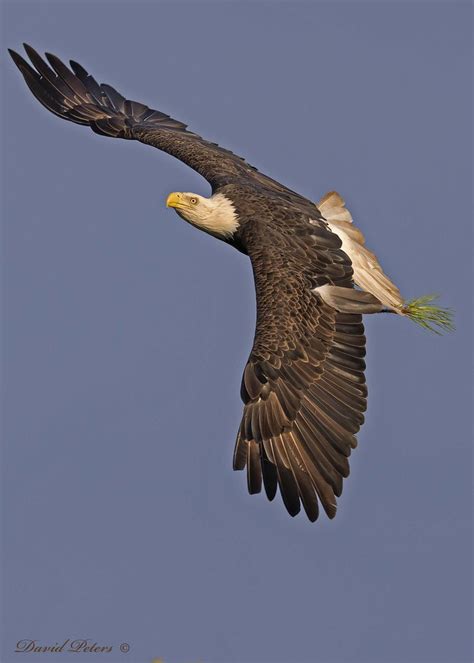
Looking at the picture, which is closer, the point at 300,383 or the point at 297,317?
the point at 300,383

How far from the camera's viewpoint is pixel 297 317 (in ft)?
38.6

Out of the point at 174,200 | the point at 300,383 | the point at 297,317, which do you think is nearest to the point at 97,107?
the point at 174,200

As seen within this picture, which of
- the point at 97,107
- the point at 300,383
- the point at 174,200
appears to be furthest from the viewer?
the point at 97,107

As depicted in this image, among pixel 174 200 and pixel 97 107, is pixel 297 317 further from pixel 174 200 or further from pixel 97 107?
pixel 97 107

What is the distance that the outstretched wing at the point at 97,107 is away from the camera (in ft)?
48.2

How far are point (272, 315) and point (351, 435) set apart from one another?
1237 millimetres

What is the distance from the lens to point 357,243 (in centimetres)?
1362

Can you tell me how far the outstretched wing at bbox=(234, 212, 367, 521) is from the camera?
11.1 meters

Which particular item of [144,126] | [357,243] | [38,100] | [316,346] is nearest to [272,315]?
[316,346]

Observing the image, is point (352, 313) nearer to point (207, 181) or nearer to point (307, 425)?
point (307, 425)

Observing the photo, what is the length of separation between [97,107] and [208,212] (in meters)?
2.85

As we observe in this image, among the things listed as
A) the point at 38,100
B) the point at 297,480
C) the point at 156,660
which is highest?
the point at 38,100

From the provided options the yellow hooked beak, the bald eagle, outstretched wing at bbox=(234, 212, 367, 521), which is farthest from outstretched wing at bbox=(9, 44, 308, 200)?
outstretched wing at bbox=(234, 212, 367, 521)

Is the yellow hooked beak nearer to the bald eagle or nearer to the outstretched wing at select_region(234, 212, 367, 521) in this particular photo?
the bald eagle
